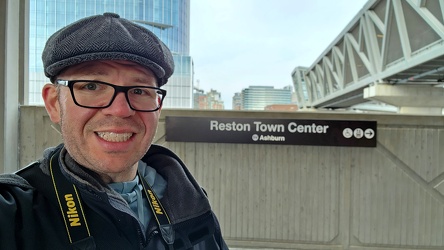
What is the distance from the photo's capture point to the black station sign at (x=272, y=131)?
11.5ft

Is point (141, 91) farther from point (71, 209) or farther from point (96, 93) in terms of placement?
point (71, 209)

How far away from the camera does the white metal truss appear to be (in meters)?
8.46

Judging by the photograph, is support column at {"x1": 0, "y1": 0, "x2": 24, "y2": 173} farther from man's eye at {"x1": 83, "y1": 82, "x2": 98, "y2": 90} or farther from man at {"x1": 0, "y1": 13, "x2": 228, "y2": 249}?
man's eye at {"x1": 83, "y1": 82, "x2": 98, "y2": 90}

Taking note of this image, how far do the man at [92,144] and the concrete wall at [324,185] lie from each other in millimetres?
2732

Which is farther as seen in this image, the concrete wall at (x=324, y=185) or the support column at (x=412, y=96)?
the support column at (x=412, y=96)

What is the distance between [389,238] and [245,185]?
1.78 meters

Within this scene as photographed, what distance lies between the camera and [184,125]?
363 centimetres

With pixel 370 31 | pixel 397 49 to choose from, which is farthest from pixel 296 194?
pixel 370 31

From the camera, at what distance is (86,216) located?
816 mm

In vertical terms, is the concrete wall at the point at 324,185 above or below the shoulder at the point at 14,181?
below

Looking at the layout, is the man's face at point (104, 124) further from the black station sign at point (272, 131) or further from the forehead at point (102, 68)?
the black station sign at point (272, 131)

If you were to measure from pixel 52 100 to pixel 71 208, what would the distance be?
33 cm

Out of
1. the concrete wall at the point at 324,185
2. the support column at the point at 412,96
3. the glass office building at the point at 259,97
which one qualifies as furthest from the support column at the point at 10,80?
the support column at the point at 412,96

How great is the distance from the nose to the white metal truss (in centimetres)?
856
